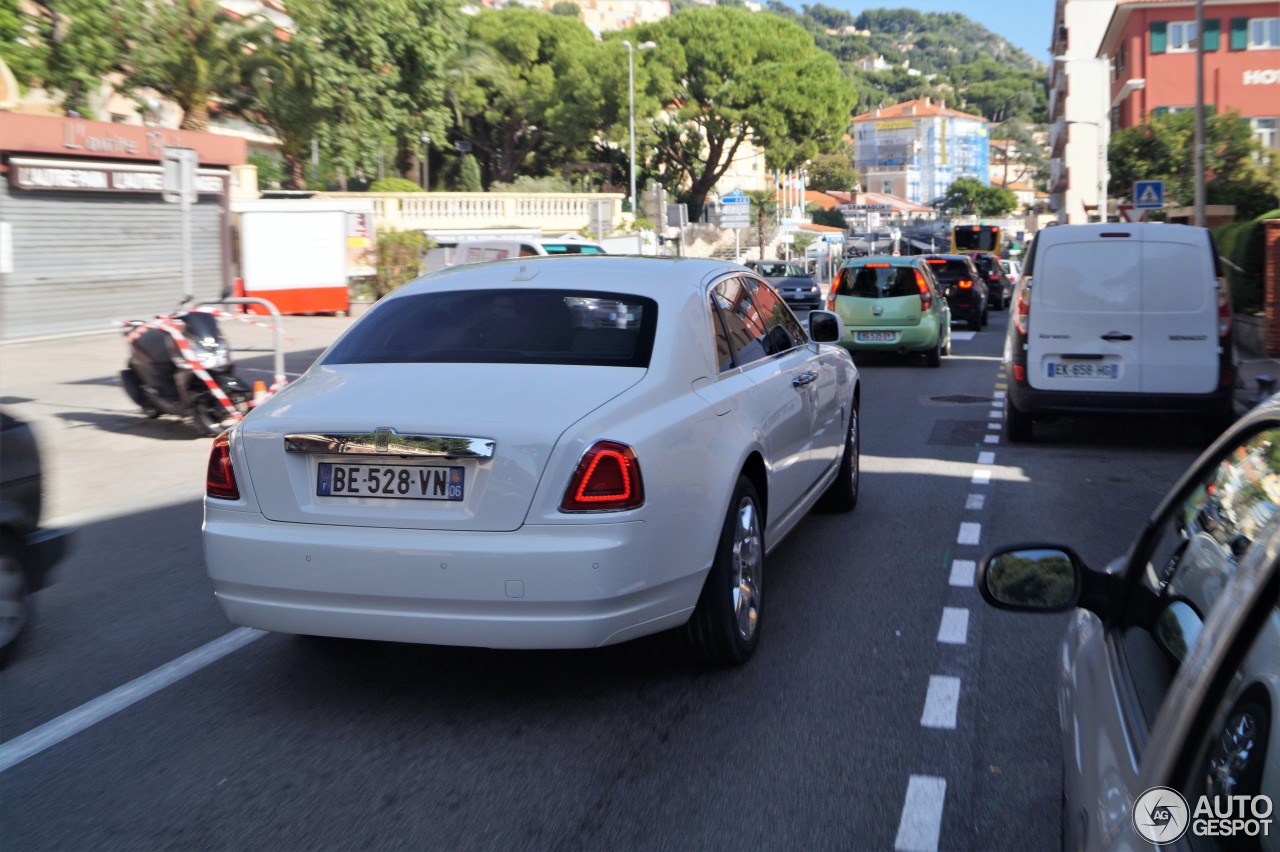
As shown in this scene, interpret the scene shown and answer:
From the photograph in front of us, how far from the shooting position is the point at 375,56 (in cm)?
4412

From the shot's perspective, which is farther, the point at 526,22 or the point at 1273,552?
the point at 526,22

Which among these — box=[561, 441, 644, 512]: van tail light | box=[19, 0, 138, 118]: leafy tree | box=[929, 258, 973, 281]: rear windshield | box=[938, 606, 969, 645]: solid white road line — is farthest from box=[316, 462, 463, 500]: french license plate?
box=[19, 0, 138, 118]: leafy tree

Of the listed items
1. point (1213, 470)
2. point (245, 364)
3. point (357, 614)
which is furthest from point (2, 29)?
point (1213, 470)

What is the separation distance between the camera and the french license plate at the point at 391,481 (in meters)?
4.60

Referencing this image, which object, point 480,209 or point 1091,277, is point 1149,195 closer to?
point 1091,277

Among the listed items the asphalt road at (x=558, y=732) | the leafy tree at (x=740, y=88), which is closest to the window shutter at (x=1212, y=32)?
the leafy tree at (x=740, y=88)

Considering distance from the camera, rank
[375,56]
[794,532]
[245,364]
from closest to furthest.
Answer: [794,532]
[245,364]
[375,56]

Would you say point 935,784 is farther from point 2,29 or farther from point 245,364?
point 2,29

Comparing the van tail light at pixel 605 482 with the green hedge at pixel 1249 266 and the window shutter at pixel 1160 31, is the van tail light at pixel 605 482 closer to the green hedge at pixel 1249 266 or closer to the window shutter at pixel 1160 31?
the green hedge at pixel 1249 266

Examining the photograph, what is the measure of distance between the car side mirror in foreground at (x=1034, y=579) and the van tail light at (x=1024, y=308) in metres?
9.55

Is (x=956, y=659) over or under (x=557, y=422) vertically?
under

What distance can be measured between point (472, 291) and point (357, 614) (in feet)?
5.67

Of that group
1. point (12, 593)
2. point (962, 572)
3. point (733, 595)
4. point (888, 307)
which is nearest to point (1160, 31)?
point (888, 307)

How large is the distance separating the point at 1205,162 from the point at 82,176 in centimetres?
2519
